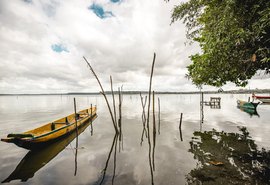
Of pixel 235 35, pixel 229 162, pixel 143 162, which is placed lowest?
pixel 143 162

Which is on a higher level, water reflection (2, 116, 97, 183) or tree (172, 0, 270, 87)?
tree (172, 0, 270, 87)

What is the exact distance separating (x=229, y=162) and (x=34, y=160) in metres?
10.3

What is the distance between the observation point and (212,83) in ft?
29.5

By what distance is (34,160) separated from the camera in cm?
854

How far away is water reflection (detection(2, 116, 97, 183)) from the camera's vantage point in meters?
6.90

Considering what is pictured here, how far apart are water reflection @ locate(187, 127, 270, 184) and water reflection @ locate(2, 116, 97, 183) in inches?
285

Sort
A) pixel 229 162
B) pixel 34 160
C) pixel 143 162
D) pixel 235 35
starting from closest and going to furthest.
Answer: pixel 235 35, pixel 229 162, pixel 143 162, pixel 34 160

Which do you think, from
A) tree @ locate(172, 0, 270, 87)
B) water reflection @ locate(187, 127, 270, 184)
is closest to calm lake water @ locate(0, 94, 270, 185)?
water reflection @ locate(187, 127, 270, 184)

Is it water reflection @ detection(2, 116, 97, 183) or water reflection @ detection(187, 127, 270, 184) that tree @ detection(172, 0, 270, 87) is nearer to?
water reflection @ detection(187, 127, 270, 184)

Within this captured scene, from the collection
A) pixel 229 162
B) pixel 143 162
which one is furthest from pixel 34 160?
pixel 229 162

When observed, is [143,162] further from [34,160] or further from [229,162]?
[34,160]

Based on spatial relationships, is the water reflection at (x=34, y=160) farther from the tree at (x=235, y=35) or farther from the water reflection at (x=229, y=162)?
the tree at (x=235, y=35)

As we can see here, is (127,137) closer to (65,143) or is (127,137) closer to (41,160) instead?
(65,143)

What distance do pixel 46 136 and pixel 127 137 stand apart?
6114 mm
